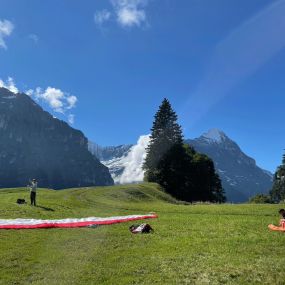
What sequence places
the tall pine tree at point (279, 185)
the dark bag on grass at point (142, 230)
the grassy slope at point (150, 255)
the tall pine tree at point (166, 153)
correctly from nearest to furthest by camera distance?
the grassy slope at point (150, 255) < the dark bag on grass at point (142, 230) < the tall pine tree at point (166, 153) < the tall pine tree at point (279, 185)

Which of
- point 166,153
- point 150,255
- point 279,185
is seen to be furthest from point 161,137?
point 150,255

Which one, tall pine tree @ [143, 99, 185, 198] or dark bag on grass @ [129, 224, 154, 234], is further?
tall pine tree @ [143, 99, 185, 198]

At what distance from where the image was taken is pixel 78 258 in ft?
74.9

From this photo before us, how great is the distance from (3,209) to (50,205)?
24.9 ft

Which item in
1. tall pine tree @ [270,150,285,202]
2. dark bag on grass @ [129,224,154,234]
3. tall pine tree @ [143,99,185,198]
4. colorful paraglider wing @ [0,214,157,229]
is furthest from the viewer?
tall pine tree @ [270,150,285,202]

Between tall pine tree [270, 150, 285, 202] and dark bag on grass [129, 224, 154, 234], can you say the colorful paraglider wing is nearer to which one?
dark bag on grass [129, 224, 154, 234]

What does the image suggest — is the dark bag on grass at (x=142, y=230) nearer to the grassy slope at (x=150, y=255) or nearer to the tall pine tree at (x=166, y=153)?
the grassy slope at (x=150, y=255)

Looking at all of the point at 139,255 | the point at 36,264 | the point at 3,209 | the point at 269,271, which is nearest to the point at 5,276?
the point at 36,264

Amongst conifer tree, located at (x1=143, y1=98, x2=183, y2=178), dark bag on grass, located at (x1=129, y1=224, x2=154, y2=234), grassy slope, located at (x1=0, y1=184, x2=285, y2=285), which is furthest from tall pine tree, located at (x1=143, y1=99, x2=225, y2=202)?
dark bag on grass, located at (x1=129, y1=224, x2=154, y2=234)

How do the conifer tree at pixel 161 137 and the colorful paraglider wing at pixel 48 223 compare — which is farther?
the conifer tree at pixel 161 137

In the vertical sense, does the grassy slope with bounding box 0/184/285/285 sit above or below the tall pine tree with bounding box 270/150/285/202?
below

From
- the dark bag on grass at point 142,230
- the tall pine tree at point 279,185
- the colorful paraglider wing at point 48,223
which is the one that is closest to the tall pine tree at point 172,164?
the tall pine tree at point 279,185

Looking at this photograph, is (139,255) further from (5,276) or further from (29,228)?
(29,228)

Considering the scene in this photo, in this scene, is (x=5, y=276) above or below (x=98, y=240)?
below
